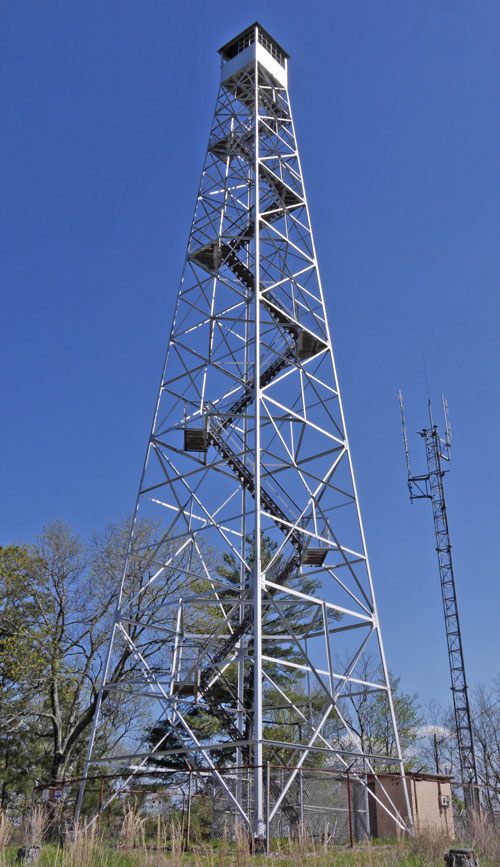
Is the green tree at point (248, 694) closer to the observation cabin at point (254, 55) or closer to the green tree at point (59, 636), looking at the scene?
the green tree at point (59, 636)

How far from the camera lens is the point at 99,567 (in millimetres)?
29766

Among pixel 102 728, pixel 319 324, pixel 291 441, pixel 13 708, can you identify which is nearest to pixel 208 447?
pixel 291 441

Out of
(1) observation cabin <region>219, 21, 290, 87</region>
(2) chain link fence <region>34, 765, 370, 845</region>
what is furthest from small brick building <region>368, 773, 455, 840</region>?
(1) observation cabin <region>219, 21, 290, 87</region>

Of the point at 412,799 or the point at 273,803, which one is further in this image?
the point at 412,799

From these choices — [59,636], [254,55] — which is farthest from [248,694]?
[254,55]

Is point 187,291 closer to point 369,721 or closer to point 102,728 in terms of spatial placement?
point 102,728

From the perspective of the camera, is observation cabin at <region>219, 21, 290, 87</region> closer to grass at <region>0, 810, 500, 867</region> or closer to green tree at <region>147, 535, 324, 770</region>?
green tree at <region>147, 535, 324, 770</region>

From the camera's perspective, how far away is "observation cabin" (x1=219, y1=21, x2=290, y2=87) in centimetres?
2554

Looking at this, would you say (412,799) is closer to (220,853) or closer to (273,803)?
(273,803)

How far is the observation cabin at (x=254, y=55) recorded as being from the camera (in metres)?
25.5

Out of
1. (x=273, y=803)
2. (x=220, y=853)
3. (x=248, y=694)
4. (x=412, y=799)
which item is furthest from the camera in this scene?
(x=248, y=694)

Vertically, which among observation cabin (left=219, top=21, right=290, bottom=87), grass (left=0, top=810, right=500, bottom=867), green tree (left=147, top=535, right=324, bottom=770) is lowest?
grass (left=0, top=810, right=500, bottom=867)

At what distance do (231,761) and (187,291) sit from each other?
2078 centimetres

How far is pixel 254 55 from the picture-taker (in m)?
25.3
